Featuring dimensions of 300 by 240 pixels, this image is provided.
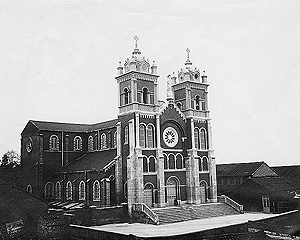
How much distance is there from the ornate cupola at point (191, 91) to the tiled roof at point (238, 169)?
14.4m

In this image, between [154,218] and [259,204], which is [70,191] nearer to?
[154,218]

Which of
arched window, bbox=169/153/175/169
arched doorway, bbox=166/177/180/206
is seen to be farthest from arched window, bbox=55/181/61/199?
arched window, bbox=169/153/175/169

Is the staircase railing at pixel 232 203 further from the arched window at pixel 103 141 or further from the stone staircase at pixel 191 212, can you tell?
the arched window at pixel 103 141

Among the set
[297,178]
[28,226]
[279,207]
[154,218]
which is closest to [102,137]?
[154,218]

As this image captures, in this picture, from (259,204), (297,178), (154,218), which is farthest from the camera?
(297,178)

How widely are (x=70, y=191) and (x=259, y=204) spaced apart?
21.3 meters

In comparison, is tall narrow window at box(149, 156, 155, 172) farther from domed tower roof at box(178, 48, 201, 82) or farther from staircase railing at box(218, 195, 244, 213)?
domed tower roof at box(178, 48, 201, 82)

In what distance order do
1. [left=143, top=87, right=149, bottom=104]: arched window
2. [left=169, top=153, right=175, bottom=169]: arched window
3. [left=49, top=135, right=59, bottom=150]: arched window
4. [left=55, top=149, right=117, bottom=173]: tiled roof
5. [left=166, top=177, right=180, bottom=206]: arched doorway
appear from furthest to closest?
[left=49, top=135, right=59, bottom=150]: arched window → [left=169, top=153, right=175, bottom=169]: arched window → [left=55, top=149, right=117, bottom=173]: tiled roof → [left=166, top=177, right=180, bottom=206]: arched doorway → [left=143, top=87, right=149, bottom=104]: arched window

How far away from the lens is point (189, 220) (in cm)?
3922

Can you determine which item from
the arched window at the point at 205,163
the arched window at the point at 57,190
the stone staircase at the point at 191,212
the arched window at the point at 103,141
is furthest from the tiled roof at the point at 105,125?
the stone staircase at the point at 191,212

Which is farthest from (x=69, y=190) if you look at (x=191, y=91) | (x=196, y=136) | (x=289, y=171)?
(x=289, y=171)

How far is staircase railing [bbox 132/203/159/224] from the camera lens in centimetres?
3700

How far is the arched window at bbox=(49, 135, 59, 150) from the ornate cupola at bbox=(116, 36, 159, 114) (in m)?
12.0

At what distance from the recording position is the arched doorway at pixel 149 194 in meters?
40.8
